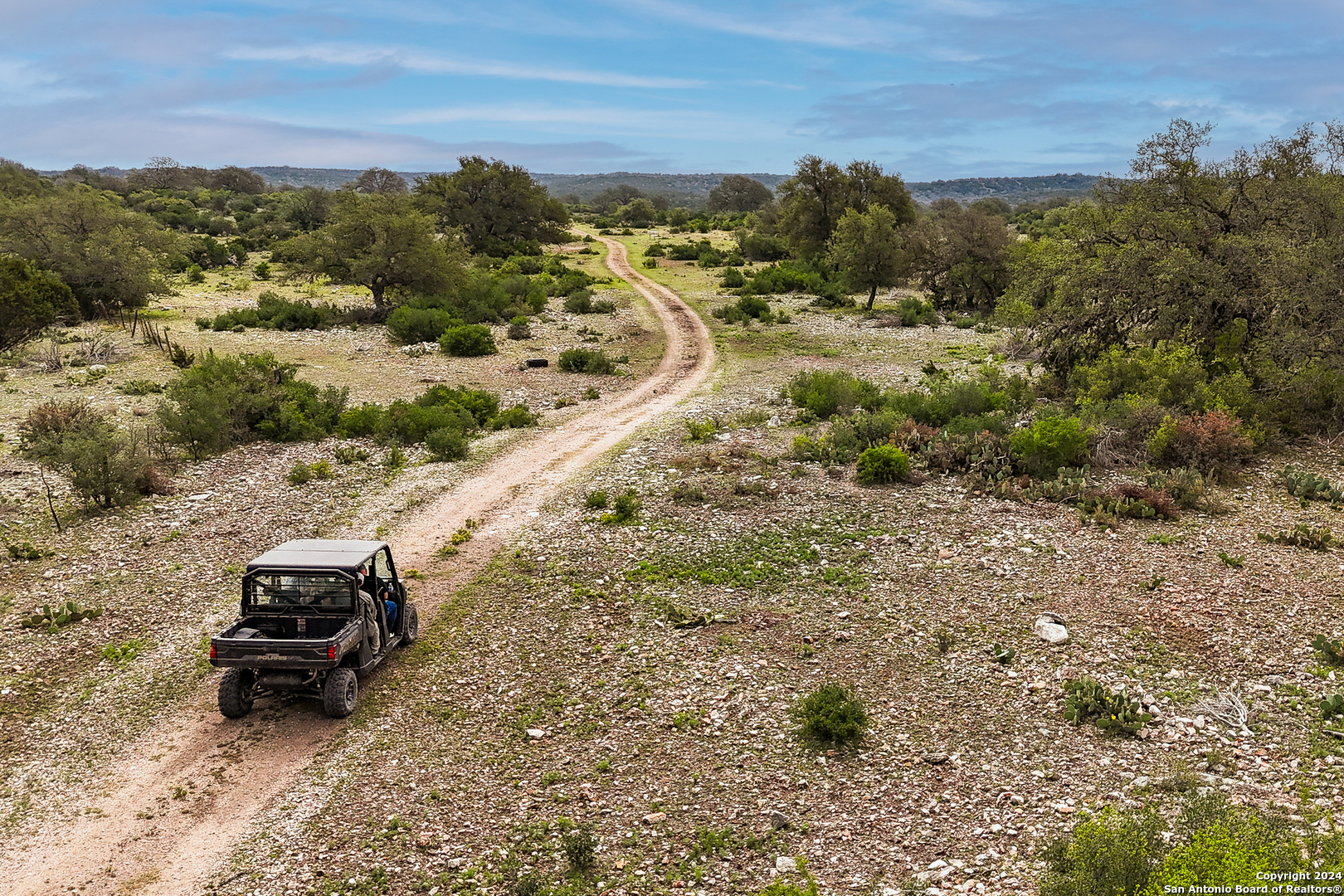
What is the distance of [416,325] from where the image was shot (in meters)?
35.3

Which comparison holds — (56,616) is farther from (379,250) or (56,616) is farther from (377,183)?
(377,183)

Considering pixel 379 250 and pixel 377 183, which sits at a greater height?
pixel 377 183

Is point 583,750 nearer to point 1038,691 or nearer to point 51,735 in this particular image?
point 1038,691

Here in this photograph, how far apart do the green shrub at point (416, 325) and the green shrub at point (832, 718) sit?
28.7 m

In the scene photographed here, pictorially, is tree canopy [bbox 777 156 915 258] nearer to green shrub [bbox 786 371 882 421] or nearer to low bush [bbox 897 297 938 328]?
low bush [bbox 897 297 938 328]

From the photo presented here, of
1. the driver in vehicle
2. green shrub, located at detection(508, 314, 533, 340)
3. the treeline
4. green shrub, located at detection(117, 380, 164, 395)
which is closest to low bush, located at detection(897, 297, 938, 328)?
the treeline

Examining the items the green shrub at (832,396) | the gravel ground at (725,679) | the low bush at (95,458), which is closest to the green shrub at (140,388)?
the low bush at (95,458)

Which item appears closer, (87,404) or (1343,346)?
(1343,346)

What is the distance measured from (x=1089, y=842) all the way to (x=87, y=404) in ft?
91.1

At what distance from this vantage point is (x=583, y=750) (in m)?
9.59

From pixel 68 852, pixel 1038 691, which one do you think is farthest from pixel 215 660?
pixel 1038 691

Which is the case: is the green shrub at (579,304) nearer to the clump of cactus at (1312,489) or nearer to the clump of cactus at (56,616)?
the clump of cactus at (56,616)

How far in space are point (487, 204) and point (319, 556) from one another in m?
54.8

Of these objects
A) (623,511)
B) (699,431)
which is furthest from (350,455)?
(699,431)
